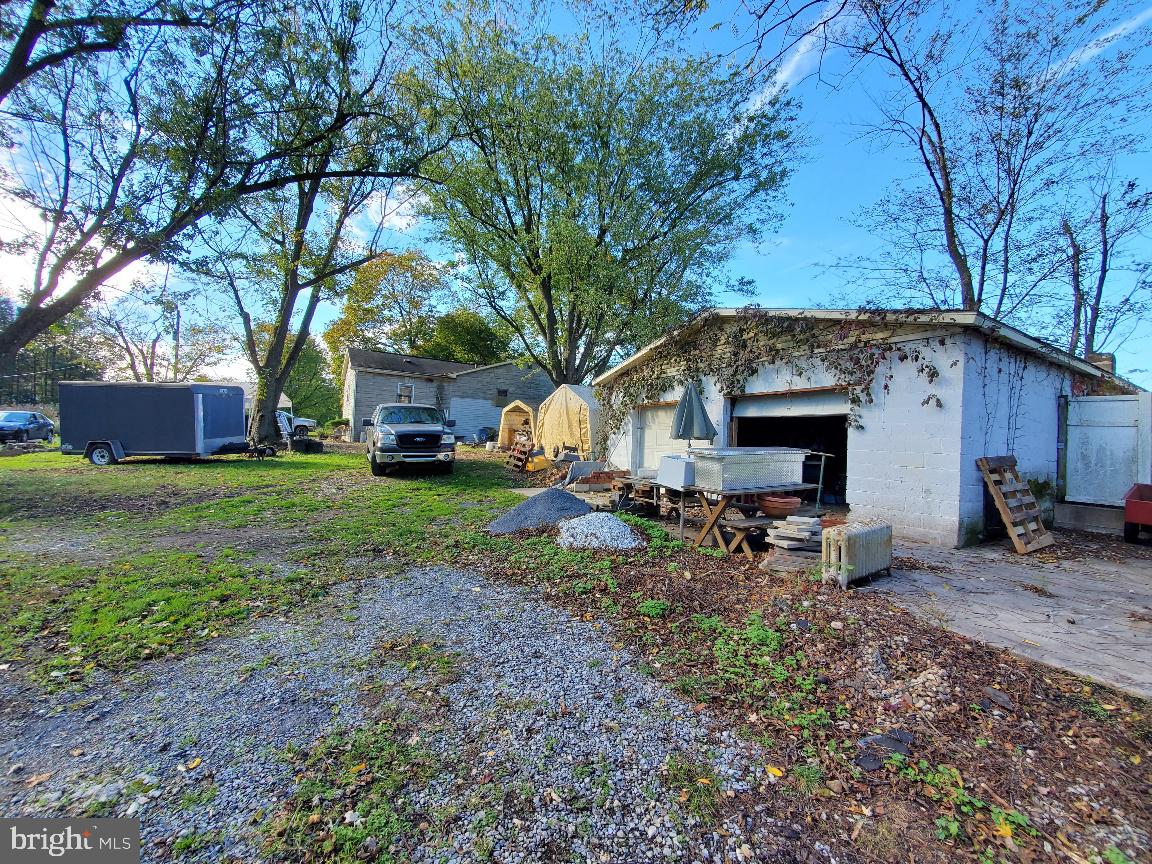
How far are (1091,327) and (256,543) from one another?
23.2 m

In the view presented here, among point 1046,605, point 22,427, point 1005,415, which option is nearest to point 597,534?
point 1046,605

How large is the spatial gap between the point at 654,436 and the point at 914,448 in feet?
19.3

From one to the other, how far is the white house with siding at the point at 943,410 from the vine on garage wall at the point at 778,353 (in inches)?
1.9

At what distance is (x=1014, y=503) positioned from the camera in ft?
20.5

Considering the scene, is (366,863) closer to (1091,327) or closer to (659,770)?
(659,770)

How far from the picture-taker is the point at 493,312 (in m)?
19.7

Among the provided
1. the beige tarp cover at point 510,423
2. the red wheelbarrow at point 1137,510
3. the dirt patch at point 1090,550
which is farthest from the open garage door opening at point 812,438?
the beige tarp cover at point 510,423

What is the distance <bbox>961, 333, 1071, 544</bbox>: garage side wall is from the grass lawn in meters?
3.37

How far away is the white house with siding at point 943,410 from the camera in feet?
19.8

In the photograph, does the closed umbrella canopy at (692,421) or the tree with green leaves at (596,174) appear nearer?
the closed umbrella canopy at (692,421)

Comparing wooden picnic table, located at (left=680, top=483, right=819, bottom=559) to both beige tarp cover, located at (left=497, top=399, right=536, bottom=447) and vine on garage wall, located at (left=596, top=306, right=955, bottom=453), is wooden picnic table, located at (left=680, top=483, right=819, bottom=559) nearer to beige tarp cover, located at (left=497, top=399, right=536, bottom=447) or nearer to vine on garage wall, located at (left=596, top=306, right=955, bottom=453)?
vine on garage wall, located at (left=596, top=306, right=955, bottom=453)

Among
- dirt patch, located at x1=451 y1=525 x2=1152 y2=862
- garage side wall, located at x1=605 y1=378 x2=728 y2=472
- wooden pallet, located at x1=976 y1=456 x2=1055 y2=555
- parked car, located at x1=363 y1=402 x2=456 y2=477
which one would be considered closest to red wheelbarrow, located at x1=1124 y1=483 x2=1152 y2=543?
wooden pallet, located at x1=976 y1=456 x2=1055 y2=555

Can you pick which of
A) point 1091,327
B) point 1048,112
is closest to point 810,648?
point 1048,112

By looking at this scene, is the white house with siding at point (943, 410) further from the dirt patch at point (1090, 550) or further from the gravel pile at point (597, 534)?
the gravel pile at point (597, 534)
